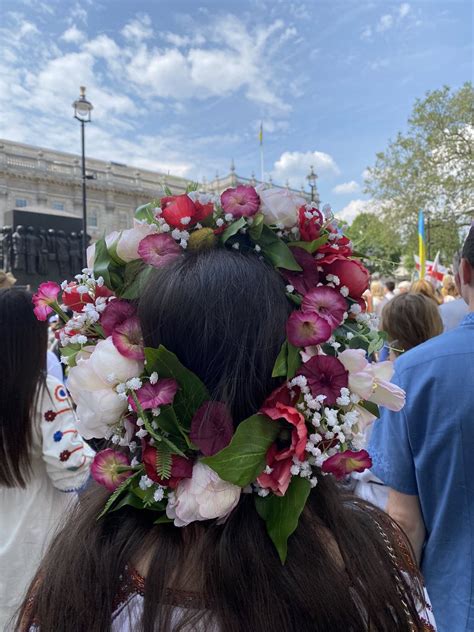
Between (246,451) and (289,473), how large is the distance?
0.10 metres

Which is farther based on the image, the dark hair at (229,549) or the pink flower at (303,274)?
the pink flower at (303,274)

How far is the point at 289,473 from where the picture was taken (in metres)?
0.90

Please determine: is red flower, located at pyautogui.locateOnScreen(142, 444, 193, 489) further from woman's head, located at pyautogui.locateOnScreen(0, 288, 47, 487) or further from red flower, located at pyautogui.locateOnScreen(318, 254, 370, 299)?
woman's head, located at pyautogui.locateOnScreen(0, 288, 47, 487)

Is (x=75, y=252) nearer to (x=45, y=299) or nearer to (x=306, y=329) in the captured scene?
(x=45, y=299)

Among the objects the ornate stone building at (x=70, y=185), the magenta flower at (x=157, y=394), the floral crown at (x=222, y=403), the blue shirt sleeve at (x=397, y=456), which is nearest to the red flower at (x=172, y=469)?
the floral crown at (x=222, y=403)

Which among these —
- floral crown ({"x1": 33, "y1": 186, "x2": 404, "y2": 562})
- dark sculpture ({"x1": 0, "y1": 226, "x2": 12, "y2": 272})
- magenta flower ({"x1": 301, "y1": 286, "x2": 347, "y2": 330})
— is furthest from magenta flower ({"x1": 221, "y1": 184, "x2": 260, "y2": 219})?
dark sculpture ({"x1": 0, "y1": 226, "x2": 12, "y2": 272})

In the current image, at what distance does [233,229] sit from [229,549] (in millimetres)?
665

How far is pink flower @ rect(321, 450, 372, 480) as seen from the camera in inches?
36.5

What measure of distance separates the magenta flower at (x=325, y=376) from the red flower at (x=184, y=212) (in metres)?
0.43

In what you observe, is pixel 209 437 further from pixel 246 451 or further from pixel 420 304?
pixel 420 304

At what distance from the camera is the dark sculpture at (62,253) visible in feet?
55.5

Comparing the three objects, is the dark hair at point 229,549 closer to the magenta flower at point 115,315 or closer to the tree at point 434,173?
the magenta flower at point 115,315

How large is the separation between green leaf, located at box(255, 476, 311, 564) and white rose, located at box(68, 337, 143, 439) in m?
0.36

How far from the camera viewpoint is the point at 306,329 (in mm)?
920
